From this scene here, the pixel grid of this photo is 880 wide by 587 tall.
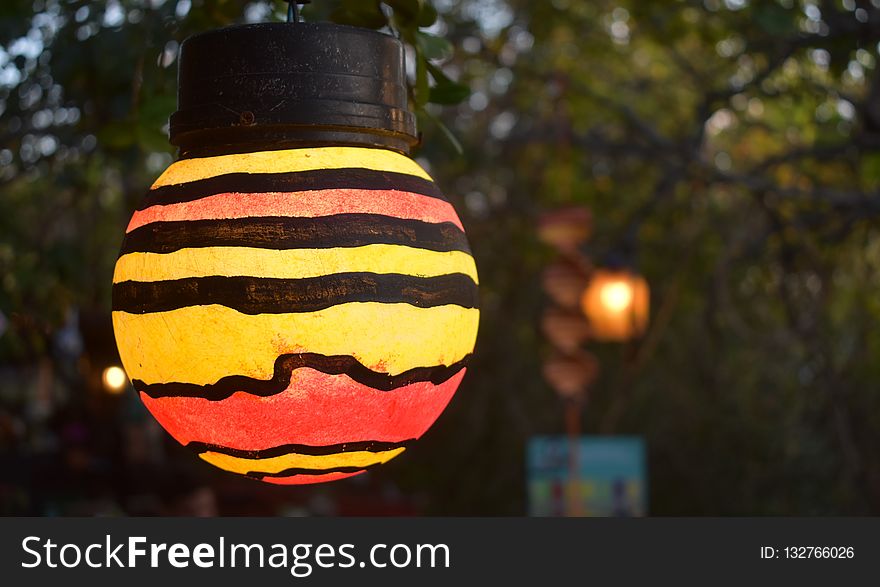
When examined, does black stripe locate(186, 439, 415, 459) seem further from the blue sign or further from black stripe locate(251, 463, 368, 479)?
the blue sign

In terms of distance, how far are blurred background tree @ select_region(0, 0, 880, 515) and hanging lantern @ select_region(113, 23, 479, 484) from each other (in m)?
1.55

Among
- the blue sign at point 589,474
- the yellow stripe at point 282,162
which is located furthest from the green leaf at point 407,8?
the blue sign at point 589,474

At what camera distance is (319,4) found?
2.75m

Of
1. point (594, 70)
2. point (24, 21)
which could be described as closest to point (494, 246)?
point (594, 70)

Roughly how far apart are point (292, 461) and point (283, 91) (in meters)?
0.40

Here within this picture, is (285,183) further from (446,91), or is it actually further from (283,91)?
(446,91)

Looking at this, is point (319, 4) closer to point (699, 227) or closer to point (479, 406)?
point (699, 227)

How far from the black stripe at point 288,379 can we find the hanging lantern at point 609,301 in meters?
4.83

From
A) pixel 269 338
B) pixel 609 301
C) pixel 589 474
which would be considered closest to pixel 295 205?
pixel 269 338

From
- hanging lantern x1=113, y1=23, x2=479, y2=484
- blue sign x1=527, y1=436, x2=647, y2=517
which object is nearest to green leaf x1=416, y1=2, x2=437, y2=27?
hanging lantern x1=113, y1=23, x2=479, y2=484

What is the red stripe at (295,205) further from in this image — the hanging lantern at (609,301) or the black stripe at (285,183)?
the hanging lantern at (609,301)

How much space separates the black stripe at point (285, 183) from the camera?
1.15 m

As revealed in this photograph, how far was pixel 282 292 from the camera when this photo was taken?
3.63 ft

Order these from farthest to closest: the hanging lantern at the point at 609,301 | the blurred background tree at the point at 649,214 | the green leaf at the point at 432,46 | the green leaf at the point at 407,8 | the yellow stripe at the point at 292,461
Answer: the hanging lantern at the point at 609,301 < the blurred background tree at the point at 649,214 < the green leaf at the point at 432,46 < the green leaf at the point at 407,8 < the yellow stripe at the point at 292,461
